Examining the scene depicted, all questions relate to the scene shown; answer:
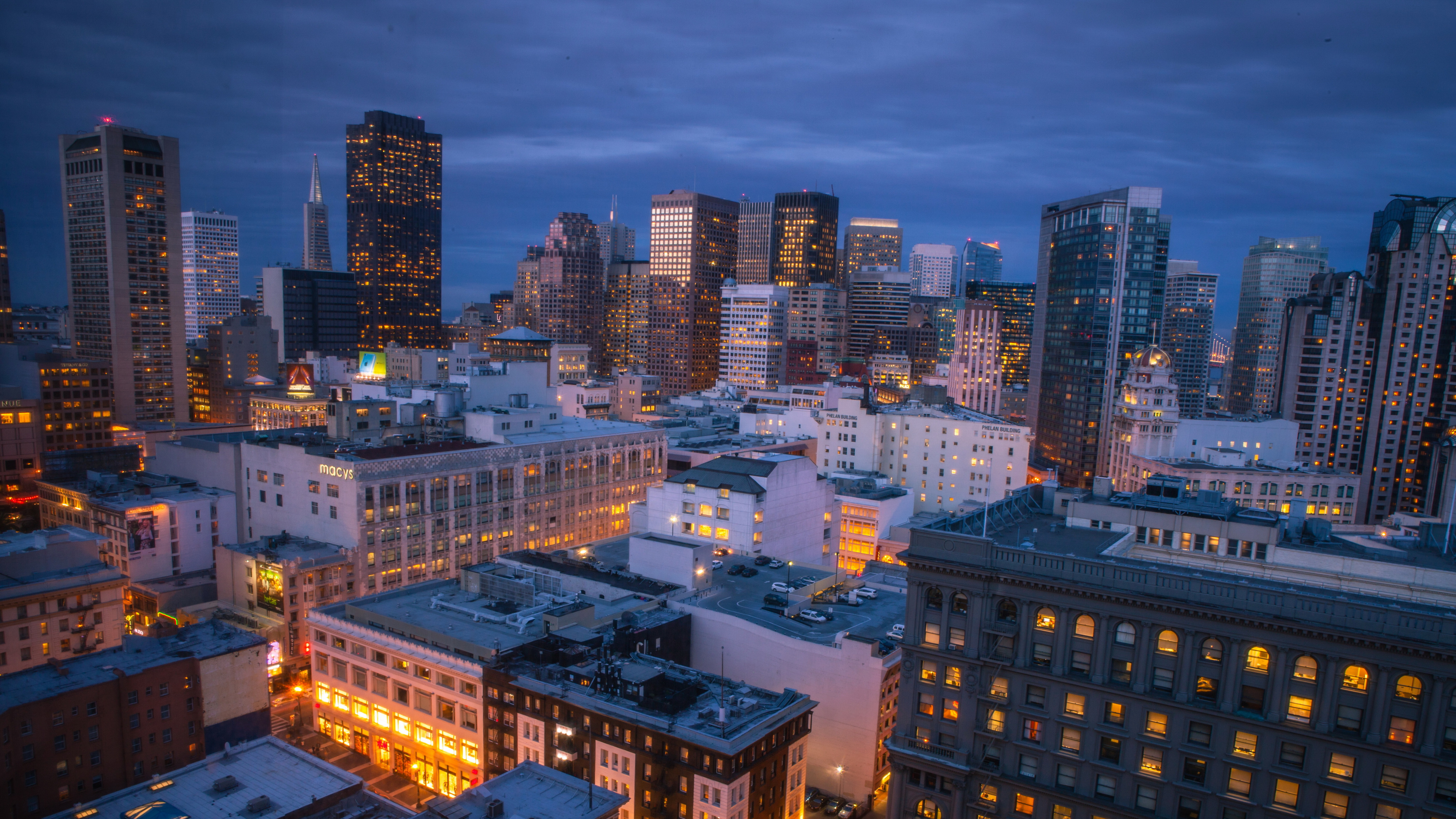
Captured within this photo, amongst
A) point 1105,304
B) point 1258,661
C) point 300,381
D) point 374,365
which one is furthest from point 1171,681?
point 300,381

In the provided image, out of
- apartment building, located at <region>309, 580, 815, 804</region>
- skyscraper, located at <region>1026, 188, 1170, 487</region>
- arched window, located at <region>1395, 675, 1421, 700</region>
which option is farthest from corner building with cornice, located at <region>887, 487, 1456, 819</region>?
skyscraper, located at <region>1026, 188, 1170, 487</region>

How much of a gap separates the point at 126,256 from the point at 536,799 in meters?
194

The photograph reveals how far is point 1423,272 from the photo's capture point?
152125 millimetres

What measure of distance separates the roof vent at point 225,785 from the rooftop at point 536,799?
1268 centimetres

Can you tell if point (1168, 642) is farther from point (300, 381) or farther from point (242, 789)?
point (300, 381)

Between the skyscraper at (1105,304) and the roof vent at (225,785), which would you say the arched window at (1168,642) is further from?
the skyscraper at (1105,304)

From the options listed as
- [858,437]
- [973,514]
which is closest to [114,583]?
[973,514]

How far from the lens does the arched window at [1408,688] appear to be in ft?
124

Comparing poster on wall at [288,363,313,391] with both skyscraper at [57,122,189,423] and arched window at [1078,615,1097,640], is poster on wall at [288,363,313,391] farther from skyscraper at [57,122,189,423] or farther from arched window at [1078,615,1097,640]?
arched window at [1078,615,1097,640]

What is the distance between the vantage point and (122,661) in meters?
61.5

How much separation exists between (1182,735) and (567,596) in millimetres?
54933

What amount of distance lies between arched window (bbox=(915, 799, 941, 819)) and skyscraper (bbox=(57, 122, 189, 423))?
19391 centimetres

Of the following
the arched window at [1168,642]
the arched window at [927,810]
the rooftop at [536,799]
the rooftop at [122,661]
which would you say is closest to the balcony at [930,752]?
the arched window at [927,810]

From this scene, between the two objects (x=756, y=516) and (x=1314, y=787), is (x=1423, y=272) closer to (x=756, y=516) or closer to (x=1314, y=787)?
(x=756, y=516)
